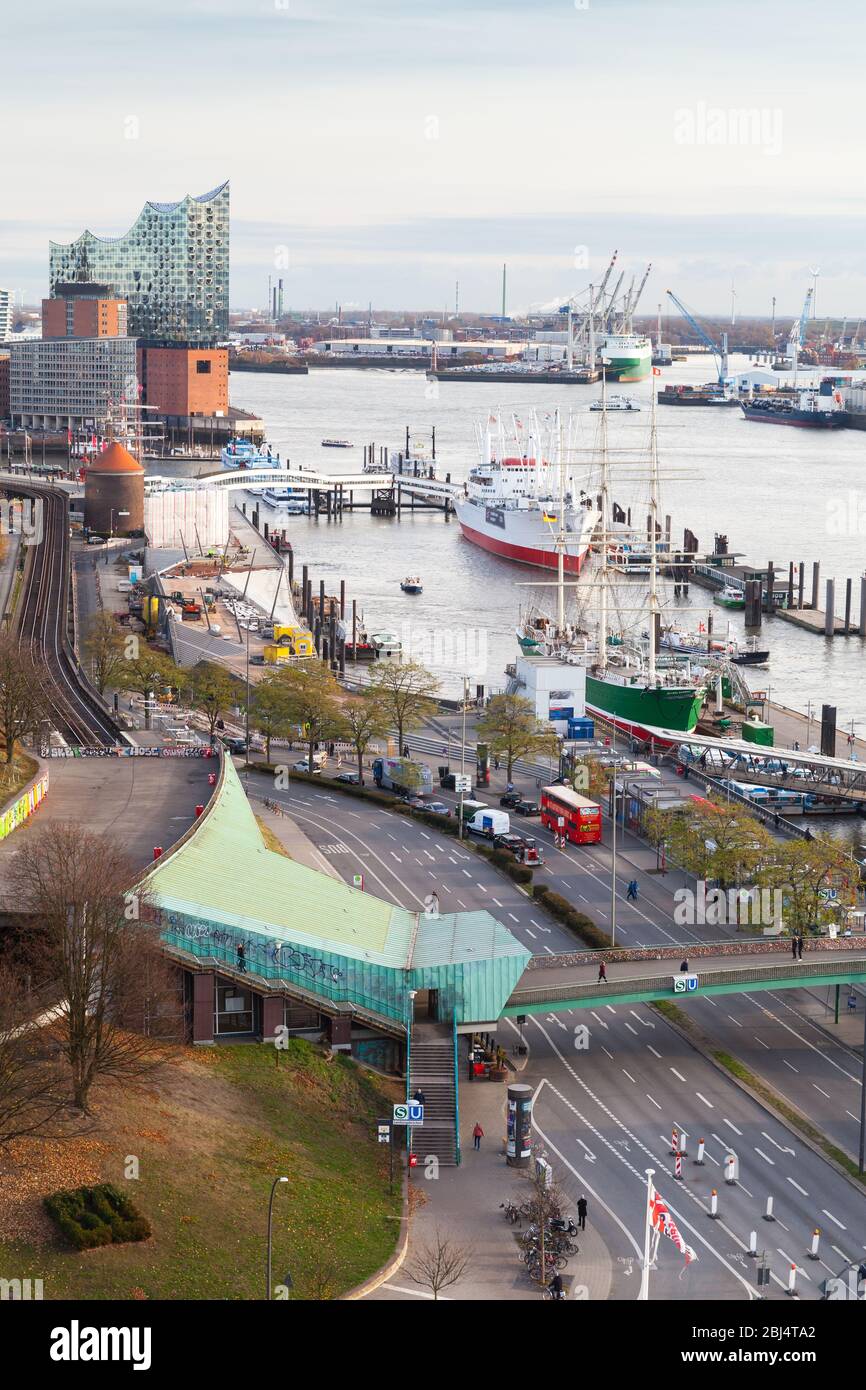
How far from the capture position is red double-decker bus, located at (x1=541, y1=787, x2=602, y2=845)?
32906 mm

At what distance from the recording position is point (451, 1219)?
60.5 feet

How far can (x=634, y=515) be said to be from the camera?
92.4 metres

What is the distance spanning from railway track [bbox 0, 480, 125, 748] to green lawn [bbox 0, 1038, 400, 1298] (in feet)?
47.6

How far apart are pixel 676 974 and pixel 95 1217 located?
9454 millimetres

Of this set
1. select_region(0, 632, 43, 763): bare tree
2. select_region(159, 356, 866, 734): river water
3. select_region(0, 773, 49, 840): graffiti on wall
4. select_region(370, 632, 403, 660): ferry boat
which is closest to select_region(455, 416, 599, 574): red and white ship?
select_region(159, 356, 866, 734): river water

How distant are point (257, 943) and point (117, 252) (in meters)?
151

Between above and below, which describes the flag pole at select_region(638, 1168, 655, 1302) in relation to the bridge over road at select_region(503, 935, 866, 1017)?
below

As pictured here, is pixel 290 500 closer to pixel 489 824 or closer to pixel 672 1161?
pixel 489 824

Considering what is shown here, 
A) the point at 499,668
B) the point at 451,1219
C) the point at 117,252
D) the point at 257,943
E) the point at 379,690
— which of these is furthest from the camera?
A: the point at 117,252

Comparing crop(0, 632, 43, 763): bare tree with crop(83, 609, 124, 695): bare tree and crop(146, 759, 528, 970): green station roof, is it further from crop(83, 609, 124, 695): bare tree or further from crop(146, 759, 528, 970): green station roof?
crop(83, 609, 124, 695): bare tree

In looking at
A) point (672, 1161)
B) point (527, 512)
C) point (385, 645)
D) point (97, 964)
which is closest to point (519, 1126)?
point (672, 1161)

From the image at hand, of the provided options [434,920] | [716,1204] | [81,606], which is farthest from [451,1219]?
[81,606]

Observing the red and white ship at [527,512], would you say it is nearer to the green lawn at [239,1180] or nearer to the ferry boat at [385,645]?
the ferry boat at [385,645]

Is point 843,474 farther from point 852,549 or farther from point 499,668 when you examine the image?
point 499,668
